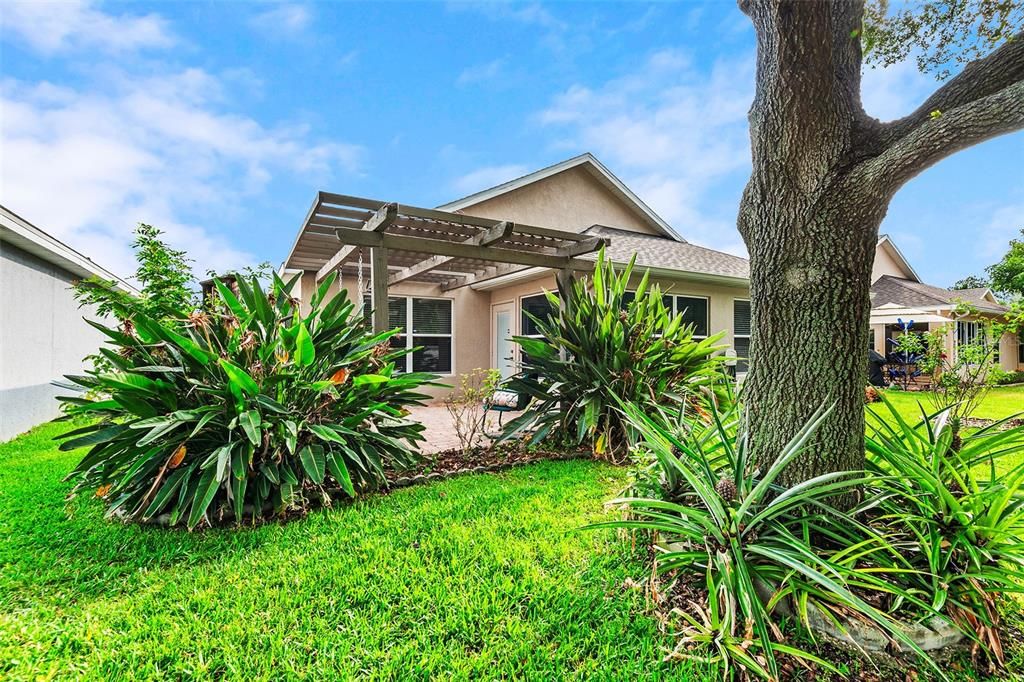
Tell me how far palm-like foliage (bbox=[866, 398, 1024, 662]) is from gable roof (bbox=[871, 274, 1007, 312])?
17.4m

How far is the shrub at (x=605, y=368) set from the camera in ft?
17.8

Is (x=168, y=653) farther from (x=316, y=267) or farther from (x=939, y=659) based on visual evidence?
(x=316, y=267)

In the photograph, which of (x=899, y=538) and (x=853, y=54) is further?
(x=853, y=54)

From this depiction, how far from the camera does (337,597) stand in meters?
2.42

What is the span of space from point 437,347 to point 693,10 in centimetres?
847

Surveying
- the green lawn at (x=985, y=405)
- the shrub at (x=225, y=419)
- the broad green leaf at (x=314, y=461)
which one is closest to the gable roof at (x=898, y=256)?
the green lawn at (x=985, y=405)

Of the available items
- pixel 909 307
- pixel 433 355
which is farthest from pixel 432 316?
pixel 909 307

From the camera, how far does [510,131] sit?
1380cm

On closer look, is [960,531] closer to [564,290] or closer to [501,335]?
[564,290]

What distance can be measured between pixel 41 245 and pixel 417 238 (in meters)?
6.77

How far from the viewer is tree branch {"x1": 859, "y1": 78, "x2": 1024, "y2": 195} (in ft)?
6.16

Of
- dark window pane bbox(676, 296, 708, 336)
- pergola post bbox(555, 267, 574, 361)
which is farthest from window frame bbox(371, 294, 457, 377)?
dark window pane bbox(676, 296, 708, 336)

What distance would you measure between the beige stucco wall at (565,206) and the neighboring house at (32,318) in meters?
7.61

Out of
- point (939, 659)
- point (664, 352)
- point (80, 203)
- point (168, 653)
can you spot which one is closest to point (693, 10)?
point (664, 352)
